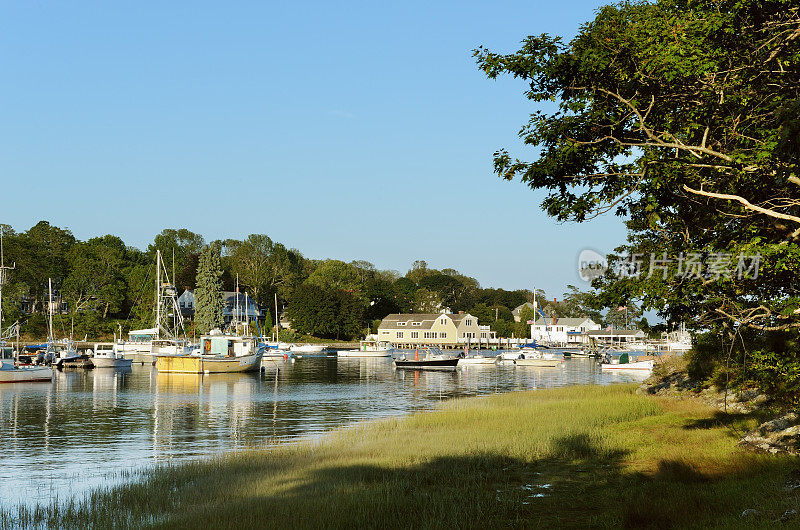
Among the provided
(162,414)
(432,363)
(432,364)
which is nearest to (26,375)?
(162,414)

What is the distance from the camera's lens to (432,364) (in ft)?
331

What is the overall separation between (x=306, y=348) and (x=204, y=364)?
64257 mm

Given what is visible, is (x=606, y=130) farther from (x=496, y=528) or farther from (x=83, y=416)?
(x=83, y=416)

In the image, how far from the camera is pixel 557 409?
36.0m

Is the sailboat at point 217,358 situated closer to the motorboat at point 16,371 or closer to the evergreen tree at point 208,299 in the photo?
the motorboat at point 16,371

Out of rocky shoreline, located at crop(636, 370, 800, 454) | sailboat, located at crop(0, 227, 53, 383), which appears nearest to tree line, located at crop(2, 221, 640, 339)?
sailboat, located at crop(0, 227, 53, 383)

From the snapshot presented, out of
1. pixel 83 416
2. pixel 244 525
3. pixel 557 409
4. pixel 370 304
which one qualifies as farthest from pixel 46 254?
pixel 244 525

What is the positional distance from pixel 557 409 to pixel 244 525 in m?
23.9

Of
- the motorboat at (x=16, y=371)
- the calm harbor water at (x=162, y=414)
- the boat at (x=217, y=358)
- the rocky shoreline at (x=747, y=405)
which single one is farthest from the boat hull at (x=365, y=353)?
the rocky shoreline at (x=747, y=405)

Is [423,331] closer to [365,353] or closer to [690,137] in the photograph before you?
[365,353]

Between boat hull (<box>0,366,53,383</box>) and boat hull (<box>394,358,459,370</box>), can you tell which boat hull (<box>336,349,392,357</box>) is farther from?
boat hull (<box>0,366,53,383</box>)

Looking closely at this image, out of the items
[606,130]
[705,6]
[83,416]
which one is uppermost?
[705,6]

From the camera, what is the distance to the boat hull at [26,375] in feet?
219

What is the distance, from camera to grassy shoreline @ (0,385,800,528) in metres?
14.9
